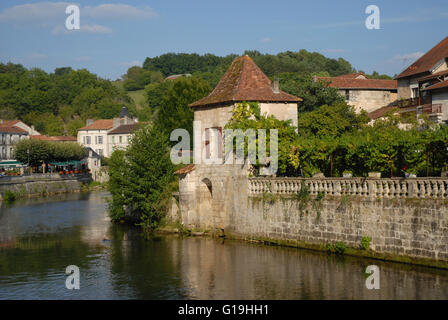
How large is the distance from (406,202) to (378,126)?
15744 millimetres

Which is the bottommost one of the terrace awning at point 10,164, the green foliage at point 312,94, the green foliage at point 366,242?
the green foliage at point 366,242

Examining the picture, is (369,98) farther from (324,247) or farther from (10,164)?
(10,164)

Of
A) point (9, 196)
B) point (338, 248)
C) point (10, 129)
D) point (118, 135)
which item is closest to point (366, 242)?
point (338, 248)

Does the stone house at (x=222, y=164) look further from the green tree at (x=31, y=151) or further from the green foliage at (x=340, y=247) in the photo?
the green tree at (x=31, y=151)

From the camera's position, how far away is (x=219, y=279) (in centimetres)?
2097

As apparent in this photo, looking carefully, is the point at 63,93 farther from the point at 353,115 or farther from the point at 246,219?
the point at 246,219

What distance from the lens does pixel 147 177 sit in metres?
33.2

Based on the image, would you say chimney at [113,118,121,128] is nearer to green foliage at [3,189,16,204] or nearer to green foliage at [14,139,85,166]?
green foliage at [14,139,85,166]

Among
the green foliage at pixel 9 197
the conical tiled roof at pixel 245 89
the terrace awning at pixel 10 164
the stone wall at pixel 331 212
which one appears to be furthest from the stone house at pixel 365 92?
the terrace awning at pixel 10 164

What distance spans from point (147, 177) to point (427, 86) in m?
22.3

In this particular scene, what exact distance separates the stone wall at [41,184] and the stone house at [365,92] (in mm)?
36142

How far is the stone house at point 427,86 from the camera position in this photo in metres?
35.9

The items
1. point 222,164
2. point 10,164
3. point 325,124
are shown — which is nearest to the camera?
point 222,164

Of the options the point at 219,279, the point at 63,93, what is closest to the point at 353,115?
the point at 219,279
